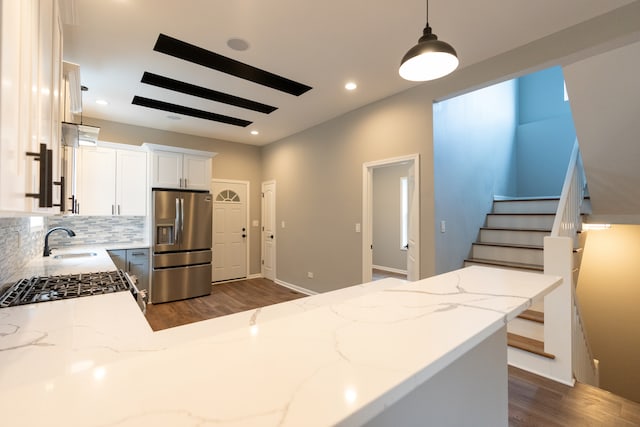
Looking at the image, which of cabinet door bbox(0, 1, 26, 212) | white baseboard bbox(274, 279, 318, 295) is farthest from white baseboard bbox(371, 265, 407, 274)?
cabinet door bbox(0, 1, 26, 212)

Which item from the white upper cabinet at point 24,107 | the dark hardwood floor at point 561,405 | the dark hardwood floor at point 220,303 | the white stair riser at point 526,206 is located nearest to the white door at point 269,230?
the dark hardwood floor at point 220,303

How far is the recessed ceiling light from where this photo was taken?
2.71 m

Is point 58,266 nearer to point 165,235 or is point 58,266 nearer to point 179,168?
point 165,235

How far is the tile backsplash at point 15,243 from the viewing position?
1.78 meters

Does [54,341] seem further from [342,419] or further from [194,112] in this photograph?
[194,112]

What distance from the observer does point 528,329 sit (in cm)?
281

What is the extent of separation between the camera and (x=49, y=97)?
1158 millimetres

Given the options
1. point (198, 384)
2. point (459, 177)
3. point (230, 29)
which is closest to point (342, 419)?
point (198, 384)

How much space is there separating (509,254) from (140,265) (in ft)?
16.7

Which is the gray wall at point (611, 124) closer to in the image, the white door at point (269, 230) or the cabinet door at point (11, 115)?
the cabinet door at point (11, 115)

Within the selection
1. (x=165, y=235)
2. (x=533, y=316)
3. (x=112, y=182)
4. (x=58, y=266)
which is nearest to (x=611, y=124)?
(x=533, y=316)

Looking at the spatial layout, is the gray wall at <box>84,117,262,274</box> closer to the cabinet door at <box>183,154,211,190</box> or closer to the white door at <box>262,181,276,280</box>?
the white door at <box>262,181,276,280</box>

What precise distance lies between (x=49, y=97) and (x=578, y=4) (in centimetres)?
332

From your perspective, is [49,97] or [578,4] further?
[578,4]
